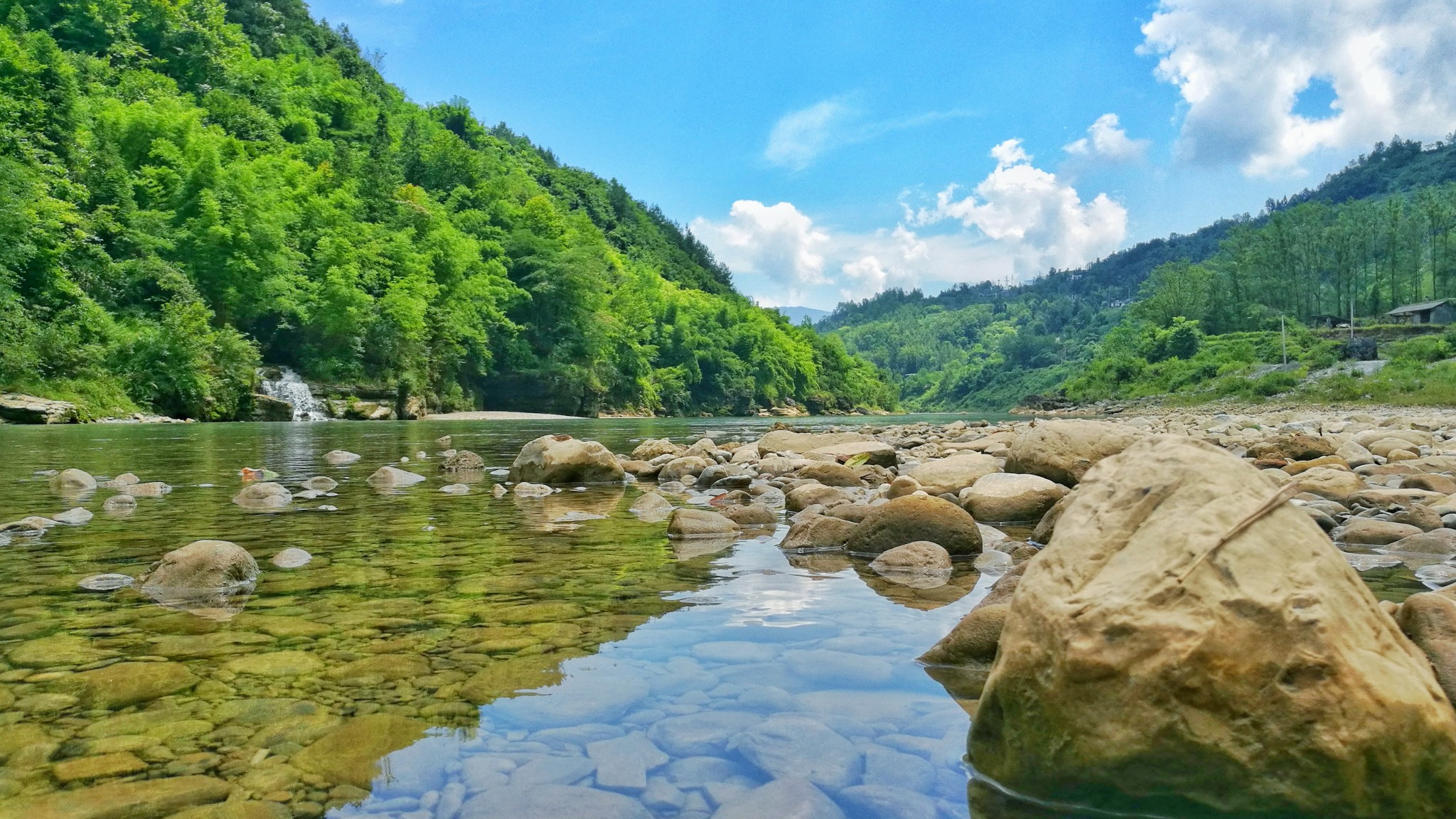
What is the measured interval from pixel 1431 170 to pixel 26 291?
181 meters

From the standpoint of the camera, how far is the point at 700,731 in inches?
102

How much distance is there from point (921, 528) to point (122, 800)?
465cm

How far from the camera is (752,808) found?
207cm

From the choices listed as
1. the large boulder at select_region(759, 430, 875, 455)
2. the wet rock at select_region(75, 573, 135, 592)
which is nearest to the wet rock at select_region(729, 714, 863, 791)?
the wet rock at select_region(75, 573, 135, 592)

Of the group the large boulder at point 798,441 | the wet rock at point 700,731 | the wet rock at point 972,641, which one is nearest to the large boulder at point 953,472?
the large boulder at point 798,441

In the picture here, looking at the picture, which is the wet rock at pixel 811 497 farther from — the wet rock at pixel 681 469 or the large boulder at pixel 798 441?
the large boulder at pixel 798 441

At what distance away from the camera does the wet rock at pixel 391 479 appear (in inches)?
383

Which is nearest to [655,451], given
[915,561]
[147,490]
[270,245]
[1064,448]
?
[147,490]

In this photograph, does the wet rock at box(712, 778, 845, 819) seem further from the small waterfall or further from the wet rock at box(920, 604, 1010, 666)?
the small waterfall

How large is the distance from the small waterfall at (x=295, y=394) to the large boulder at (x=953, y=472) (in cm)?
3097

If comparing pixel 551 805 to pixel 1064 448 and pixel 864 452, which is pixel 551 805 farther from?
pixel 864 452

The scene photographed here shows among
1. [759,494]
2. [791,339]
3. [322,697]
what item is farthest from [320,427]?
[791,339]

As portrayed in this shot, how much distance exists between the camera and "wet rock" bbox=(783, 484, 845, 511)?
7.80 meters

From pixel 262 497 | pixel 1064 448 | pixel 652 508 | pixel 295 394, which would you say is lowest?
Answer: pixel 652 508
